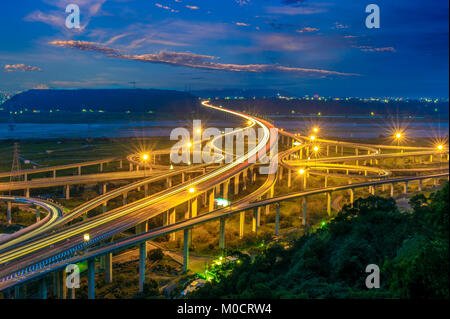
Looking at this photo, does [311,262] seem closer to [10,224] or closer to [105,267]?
[105,267]

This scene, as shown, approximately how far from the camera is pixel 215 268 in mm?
29672

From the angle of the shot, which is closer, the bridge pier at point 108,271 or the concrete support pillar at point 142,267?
the concrete support pillar at point 142,267

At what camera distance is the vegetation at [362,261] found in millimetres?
12812

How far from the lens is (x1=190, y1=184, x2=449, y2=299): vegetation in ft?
42.0

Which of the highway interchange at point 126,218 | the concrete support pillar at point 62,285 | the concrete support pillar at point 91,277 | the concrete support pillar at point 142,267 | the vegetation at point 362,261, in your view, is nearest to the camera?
the vegetation at point 362,261

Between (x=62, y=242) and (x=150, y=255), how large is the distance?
10079mm

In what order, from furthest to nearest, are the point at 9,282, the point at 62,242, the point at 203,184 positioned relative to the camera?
the point at 203,184 < the point at 62,242 < the point at 9,282

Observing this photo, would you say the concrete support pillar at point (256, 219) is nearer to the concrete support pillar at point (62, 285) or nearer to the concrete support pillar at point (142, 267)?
the concrete support pillar at point (142, 267)

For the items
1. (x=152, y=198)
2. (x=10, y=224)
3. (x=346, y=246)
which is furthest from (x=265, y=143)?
(x=346, y=246)

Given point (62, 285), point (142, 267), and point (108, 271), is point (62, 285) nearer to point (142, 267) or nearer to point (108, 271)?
point (108, 271)

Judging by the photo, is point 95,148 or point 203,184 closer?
point 203,184

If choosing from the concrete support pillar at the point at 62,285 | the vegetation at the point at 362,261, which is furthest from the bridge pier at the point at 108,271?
the vegetation at the point at 362,261

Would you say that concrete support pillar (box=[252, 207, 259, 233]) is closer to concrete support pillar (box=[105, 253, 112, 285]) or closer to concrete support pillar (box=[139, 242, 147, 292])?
concrete support pillar (box=[139, 242, 147, 292])

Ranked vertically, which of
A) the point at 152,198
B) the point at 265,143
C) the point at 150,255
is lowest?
the point at 150,255
